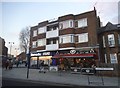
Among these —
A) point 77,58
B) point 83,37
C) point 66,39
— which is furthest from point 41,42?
point 83,37

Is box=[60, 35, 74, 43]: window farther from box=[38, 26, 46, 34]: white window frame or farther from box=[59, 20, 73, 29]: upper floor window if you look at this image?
box=[38, 26, 46, 34]: white window frame

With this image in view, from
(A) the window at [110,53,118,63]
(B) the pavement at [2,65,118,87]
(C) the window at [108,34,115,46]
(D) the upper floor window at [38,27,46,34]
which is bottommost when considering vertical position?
(B) the pavement at [2,65,118,87]

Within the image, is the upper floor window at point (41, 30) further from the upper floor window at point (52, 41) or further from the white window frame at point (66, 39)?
the white window frame at point (66, 39)

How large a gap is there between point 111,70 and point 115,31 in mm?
10115

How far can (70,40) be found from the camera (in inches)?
1298

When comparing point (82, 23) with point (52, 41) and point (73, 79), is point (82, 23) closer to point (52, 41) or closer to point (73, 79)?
point (52, 41)

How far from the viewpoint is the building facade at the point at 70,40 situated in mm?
30391

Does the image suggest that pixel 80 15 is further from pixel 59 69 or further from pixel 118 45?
pixel 59 69

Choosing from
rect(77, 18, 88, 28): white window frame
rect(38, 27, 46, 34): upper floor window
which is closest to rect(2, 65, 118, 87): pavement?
rect(77, 18, 88, 28): white window frame

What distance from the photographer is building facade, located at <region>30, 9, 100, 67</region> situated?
30391mm

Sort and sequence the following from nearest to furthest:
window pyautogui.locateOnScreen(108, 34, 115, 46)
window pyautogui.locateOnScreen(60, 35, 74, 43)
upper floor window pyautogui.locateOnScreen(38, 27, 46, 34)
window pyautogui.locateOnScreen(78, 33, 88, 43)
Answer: window pyautogui.locateOnScreen(108, 34, 115, 46)
window pyautogui.locateOnScreen(78, 33, 88, 43)
window pyautogui.locateOnScreen(60, 35, 74, 43)
upper floor window pyautogui.locateOnScreen(38, 27, 46, 34)

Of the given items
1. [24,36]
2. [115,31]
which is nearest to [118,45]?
[115,31]

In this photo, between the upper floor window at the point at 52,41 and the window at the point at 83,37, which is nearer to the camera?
the window at the point at 83,37

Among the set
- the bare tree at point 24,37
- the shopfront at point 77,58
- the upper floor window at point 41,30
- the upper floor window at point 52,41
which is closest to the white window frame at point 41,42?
the upper floor window at point 52,41
